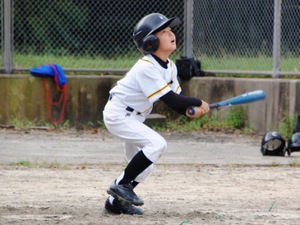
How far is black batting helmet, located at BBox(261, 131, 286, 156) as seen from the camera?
10125mm

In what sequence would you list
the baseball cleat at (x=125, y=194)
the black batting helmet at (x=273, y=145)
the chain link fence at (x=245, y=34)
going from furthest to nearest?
the chain link fence at (x=245, y=34)
the black batting helmet at (x=273, y=145)
the baseball cleat at (x=125, y=194)

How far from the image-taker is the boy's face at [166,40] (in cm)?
627

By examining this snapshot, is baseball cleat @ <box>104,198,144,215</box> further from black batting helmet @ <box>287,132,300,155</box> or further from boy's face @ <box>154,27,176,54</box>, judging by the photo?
black batting helmet @ <box>287,132,300,155</box>

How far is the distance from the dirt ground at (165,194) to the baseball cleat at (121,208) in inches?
2.1

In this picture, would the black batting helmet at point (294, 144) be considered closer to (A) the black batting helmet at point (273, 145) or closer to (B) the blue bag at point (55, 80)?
(A) the black batting helmet at point (273, 145)

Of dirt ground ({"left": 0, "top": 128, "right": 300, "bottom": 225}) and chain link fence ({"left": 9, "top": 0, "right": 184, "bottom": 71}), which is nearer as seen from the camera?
dirt ground ({"left": 0, "top": 128, "right": 300, "bottom": 225})

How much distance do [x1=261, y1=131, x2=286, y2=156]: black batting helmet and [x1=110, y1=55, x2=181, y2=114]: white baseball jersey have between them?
3892mm

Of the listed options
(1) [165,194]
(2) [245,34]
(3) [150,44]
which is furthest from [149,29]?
(2) [245,34]

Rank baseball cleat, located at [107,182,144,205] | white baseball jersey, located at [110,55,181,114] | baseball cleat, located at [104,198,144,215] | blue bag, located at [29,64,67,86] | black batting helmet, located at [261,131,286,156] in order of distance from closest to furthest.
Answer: white baseball jersey, located at [110,55,181,114]
baseball cleat, located at [107,182,144,205]
baseball cleat, located at [104,198,144,215]
black batting helmet, located at [261,131,286,156]
blue bag, located at [29,64,67,86]

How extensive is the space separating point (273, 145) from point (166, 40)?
13.8 feet

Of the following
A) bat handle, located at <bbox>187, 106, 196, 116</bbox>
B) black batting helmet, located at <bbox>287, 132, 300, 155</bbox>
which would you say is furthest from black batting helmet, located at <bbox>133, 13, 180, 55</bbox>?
black batting helmet, located at <bbox>287, 132, 300, 155</bbox>

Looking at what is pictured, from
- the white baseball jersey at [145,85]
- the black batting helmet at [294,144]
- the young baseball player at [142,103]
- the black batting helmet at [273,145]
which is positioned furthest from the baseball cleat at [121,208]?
the black batting helmet at [294,144]

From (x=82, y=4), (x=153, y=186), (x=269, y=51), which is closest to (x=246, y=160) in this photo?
(x=153, y=186)

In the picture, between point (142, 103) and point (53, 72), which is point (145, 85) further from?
point (53, 72)
